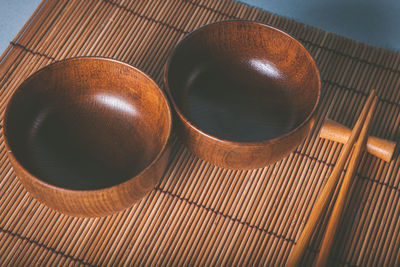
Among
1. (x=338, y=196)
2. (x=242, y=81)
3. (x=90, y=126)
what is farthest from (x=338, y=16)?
(x=90, y=126)

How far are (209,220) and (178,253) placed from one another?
0.07 metres

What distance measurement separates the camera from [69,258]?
66 centimetres

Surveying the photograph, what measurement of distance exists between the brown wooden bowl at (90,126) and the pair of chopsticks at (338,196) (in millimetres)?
228

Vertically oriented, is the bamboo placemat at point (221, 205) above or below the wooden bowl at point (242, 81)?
below

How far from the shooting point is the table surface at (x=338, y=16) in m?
0.99

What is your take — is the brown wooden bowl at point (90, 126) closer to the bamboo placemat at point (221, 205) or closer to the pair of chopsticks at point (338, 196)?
the bamboo placemat at point (221, 205)

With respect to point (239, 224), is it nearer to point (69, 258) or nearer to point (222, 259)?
point (222, 259)

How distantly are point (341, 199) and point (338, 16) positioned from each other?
20.6 inches

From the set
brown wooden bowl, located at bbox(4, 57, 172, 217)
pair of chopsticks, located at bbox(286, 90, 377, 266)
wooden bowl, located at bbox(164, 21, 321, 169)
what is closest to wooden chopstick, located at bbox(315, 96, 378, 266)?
pair of chopsticks, located at bbox(286, 90, 377, 266)

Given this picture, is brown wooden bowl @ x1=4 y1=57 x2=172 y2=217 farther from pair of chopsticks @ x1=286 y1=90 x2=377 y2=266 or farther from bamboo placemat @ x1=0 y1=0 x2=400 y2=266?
pair of chopsticks @ x1=286 y1=90 x2=377 y2=266

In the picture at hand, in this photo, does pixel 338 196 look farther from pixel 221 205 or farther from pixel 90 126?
pixel 90 126

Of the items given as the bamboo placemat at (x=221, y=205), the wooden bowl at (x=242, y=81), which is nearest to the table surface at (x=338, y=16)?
the bamboo placemat at (x=221, y=205)

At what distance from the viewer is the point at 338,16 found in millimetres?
1019

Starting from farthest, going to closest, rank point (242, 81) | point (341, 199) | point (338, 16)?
1. point (338, 16)
2. point (242, 81)
3. point (341, 199)
